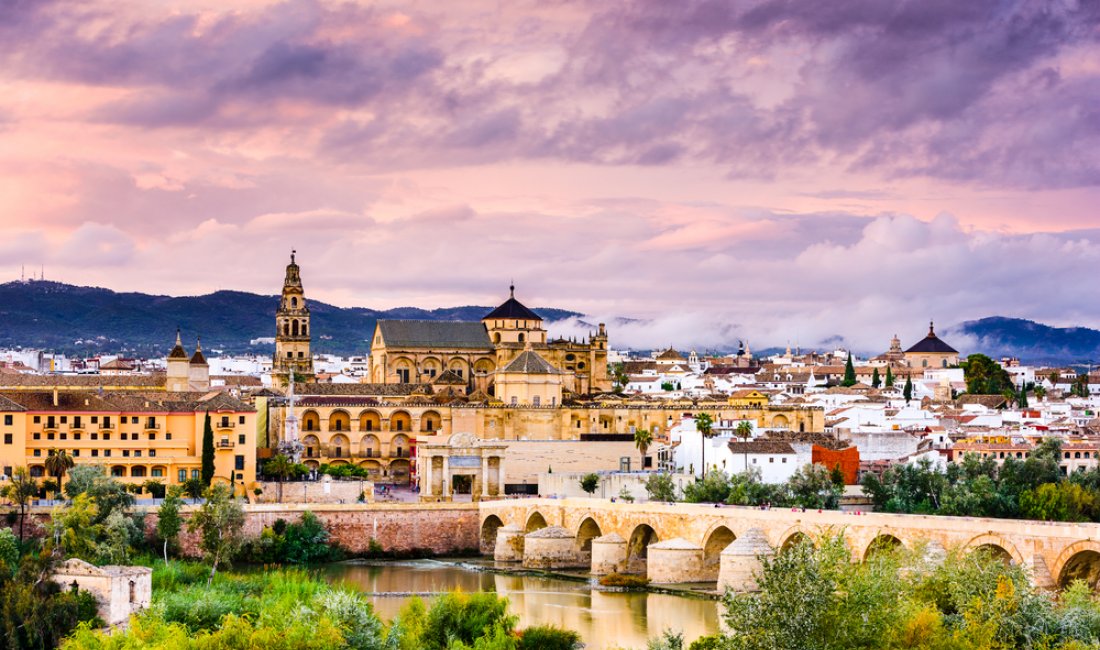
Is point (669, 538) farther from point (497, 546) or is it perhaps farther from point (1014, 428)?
point (1014, 428)

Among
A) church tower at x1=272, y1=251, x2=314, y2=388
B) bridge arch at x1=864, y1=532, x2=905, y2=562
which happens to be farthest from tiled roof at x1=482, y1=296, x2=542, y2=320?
bridge arch at x1=864, y1=532, x2=905, y2=562

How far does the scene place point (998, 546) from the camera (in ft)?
140

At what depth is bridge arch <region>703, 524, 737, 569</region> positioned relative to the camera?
5297 centimetres

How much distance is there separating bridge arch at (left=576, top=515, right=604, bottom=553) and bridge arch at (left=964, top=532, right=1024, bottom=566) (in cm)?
1921

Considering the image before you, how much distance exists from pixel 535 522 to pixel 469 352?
3479 centimetres

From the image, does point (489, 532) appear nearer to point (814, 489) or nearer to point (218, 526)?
point (218, 526)

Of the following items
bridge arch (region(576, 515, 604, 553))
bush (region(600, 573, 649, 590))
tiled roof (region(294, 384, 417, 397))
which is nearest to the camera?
bush (region(600, 573, 649, 590))

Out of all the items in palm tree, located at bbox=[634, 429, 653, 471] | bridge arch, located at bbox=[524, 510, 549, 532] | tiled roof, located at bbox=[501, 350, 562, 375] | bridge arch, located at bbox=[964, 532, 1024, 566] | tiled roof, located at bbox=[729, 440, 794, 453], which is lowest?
bridge arch, located at bbox=[964, 532, 1024, 566]

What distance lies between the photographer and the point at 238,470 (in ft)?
222

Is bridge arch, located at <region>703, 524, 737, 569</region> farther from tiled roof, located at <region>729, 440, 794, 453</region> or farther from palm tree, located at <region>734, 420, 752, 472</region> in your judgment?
palm tree, located at <region>734, 420, 752, 472</region>

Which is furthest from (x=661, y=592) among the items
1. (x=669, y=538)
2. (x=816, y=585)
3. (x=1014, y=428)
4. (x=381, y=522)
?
(x=1014, y=428)

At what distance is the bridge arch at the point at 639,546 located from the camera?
56.8 meters

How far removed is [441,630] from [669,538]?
1787 cm

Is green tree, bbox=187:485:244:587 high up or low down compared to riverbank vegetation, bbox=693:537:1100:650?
up
